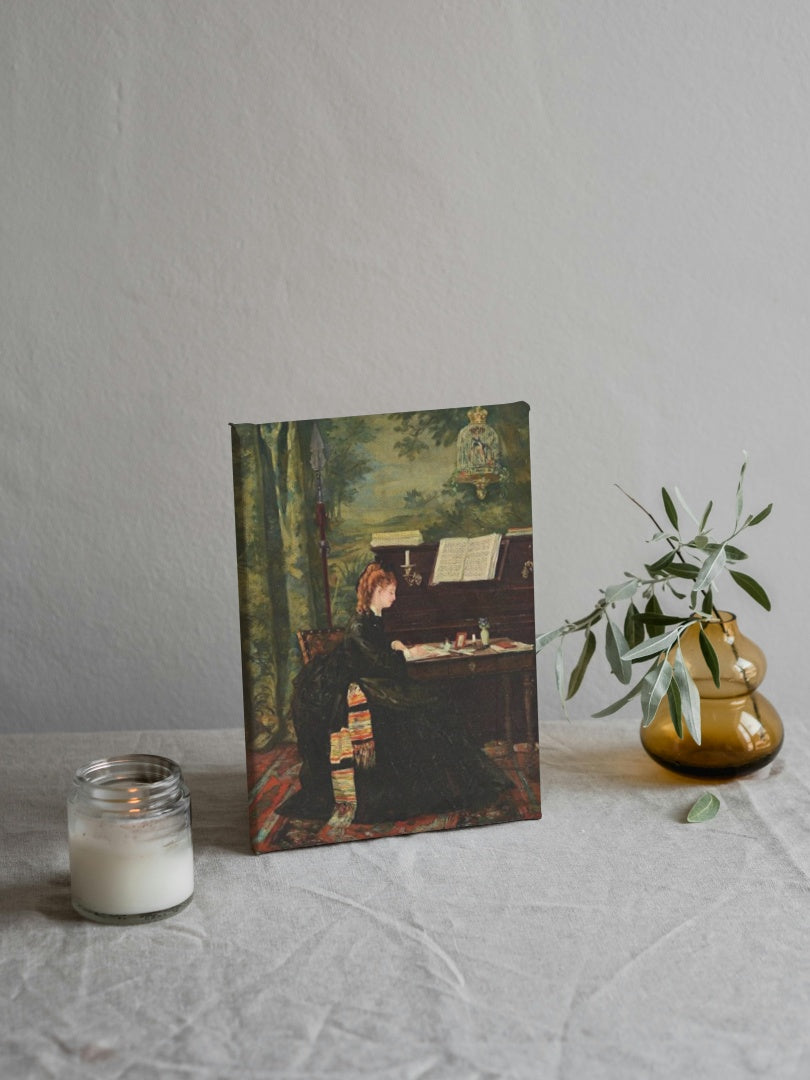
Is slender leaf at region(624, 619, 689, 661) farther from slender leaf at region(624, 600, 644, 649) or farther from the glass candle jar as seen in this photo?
the glass candle jar

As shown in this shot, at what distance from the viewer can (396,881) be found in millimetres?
814

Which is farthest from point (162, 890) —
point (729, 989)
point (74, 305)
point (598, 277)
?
point (598, 277)

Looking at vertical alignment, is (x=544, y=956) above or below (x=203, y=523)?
below

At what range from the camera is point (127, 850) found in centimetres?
75

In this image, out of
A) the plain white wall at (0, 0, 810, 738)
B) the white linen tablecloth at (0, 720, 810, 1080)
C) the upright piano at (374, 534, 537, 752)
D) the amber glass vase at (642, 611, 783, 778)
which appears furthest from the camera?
the plain white wall at (0, 0, 810, 738)

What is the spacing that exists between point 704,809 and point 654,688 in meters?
0.11

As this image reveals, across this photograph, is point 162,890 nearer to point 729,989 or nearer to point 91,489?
point 729,989

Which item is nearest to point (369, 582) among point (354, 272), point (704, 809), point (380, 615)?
point (380, 615)

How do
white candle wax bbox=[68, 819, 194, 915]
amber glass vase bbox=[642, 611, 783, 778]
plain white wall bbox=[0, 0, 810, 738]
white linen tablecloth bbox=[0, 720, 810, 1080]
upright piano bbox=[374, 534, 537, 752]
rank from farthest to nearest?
1. plain white wall bbox=[0, 0, 810, 738]
2. amber glass vase bbox=[642, 611, 783, 778]
3. upright piano bbox=[374, 534, 537, 752]
4. white candle wax bbox=[68, 819, 194, 915]
5. white linen tablecloth bbox=[0, 720, 810, 1080]

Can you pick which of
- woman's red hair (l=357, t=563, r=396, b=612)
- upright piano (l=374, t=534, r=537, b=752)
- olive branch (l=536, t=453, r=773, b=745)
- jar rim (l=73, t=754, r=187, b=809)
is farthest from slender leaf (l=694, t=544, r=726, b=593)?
jar rim (l=73, t=754, r=187, b=809)

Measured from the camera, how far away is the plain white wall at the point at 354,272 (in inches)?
44.2

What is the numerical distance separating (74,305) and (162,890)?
63cm

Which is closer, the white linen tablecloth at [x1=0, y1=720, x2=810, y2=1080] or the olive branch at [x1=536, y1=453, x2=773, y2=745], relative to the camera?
the white linen tablecloth at [x1=0, y1=720, x2=810, y2=1080]

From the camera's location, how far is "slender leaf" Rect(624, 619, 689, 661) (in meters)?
0.89
